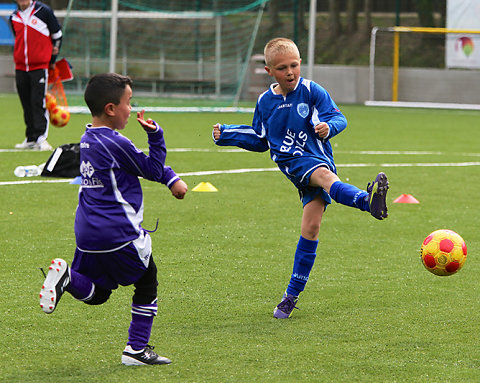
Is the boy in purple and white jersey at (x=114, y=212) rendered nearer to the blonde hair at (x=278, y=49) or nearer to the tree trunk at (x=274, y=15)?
the blonde hair at (x=278, y=49)

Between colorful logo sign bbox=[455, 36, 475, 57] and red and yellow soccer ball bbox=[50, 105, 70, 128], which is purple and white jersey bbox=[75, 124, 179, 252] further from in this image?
colorful logo sign bbox=[455, 36, 475, 57]

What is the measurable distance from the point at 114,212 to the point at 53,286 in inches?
17.2

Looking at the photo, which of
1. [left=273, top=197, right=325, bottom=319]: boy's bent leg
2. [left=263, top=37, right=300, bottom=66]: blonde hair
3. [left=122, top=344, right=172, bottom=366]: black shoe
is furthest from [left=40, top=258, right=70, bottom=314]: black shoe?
[left=263, top=37, right=300, bottom=66]: blonde hair

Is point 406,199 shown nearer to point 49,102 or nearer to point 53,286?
point 53,286

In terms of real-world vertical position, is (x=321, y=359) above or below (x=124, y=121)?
below

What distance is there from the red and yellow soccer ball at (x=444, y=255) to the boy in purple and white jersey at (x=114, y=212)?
6.32 feet

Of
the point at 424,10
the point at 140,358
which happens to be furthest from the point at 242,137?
the point at 424,10

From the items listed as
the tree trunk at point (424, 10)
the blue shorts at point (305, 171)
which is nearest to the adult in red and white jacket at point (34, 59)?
the blue shorts at point (305, 171)

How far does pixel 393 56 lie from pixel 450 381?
23.1m

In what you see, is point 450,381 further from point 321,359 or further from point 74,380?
point 74,380

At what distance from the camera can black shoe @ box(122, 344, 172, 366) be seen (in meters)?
4.28

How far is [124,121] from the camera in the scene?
4.35 m

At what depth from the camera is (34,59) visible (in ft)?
42.2

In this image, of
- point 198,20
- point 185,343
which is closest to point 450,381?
point 185,343
